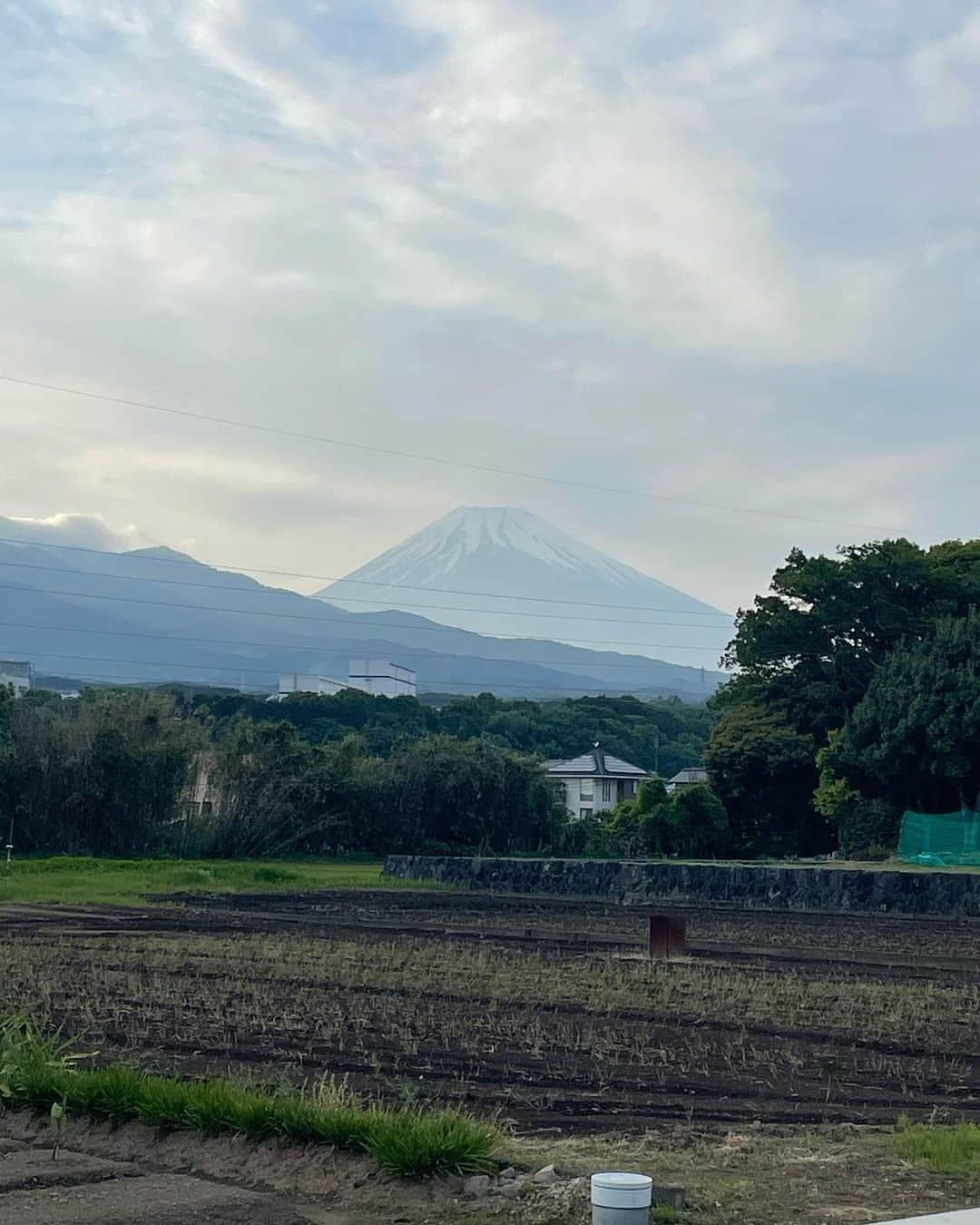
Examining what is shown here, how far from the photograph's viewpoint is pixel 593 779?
76.8m

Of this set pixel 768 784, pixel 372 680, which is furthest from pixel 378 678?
pixel 768 784

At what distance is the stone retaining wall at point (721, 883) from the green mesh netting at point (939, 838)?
4.89m

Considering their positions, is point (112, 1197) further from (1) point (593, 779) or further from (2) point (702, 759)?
(1) point (593, 779)

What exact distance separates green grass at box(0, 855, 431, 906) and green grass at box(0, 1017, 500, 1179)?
70.8 feet

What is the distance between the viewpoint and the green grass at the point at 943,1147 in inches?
293

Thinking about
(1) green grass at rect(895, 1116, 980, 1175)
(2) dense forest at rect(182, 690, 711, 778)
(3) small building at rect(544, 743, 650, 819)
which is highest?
(2) dense forest at rect(182, 690, 711, 778)

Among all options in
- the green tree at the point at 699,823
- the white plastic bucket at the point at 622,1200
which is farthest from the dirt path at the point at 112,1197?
the green tree at the point at 699,823

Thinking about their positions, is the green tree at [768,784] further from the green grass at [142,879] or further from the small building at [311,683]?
the small building at [311,683]

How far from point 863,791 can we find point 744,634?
283 inches

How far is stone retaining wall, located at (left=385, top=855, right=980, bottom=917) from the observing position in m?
30.7

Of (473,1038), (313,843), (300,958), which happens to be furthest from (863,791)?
(473,1038)

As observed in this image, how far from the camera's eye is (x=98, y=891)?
32531 millimetres

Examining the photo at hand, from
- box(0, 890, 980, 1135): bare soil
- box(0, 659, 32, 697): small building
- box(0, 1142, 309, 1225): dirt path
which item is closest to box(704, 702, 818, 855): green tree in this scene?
box(0, 890, 980, 1135): bare soil

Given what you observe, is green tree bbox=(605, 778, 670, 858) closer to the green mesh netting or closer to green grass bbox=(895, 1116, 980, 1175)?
the green mesh netting
